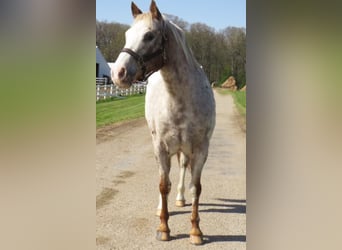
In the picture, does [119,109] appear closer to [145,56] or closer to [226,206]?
[145,56]

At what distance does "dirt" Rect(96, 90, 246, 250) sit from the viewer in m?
Result: 1.20

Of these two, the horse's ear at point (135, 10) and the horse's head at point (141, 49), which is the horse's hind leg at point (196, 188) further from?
the horse's ear at point (135, 10)

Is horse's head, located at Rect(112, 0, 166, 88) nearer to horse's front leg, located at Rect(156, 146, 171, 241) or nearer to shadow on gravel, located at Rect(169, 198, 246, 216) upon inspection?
horse's front leg, located at Rect(156, 146, 171, 241)

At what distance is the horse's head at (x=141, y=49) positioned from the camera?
1.04 m

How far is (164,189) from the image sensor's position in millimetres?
1262

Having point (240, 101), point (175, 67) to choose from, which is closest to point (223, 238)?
point (240, 101)

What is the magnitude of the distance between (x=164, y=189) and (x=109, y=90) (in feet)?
1.21

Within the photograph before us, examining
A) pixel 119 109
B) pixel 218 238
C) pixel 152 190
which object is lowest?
pixel 218 238

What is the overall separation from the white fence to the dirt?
0.14 m

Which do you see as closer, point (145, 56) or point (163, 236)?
point (145, 56)

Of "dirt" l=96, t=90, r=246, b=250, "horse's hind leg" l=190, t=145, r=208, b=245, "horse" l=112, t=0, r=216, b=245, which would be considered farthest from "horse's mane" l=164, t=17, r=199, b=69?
"horse's hind leg" l=190, t=145, r=208, b=245
